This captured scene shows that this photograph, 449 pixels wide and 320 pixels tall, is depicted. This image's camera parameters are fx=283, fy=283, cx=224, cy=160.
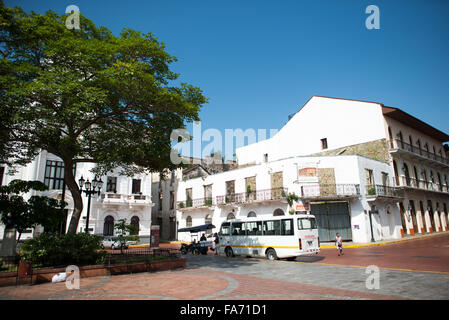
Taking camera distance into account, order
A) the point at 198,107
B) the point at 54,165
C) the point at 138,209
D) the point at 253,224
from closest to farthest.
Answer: the point at 198,107
the point at 253,224
the point at 54,165
the point at 138,209

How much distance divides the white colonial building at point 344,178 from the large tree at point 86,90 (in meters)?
11.4

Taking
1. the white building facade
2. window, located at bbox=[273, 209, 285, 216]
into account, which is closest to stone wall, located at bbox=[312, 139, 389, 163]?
the white building facade

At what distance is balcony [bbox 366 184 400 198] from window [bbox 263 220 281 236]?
1336 centimetres

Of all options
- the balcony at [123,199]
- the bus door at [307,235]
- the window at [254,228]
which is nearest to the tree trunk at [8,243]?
the window at [254,228]

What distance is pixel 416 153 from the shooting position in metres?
33.1

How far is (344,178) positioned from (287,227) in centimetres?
1257

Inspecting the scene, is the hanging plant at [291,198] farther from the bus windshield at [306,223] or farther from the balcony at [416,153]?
the balcony at [416,153]

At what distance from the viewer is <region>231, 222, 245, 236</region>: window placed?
18603 mm

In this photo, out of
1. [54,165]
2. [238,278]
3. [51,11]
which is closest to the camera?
[238,278]

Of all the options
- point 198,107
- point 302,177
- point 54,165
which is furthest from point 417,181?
point 54,165

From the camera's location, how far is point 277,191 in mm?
27156

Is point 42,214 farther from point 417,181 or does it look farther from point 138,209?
point 417,181

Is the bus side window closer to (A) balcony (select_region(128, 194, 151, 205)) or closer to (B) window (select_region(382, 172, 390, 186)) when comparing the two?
(A) balcony (select_region(128, 194, 151, 205))
